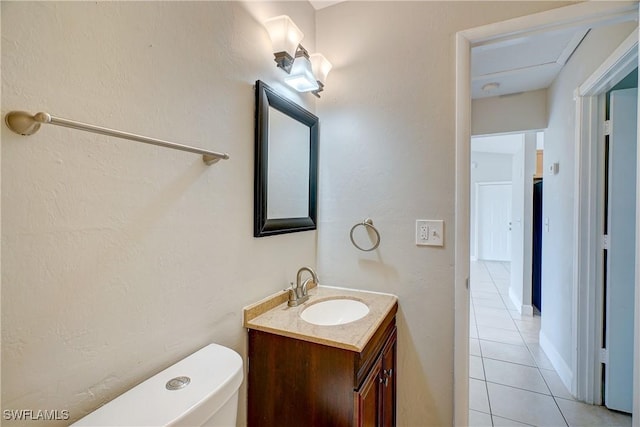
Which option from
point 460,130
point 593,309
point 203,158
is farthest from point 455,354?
point 203,158

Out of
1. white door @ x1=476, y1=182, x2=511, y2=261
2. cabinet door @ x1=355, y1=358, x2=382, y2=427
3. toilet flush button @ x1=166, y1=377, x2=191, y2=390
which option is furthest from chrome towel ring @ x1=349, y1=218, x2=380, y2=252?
white door @ x1=476, y1=182, x2=511, y2=261

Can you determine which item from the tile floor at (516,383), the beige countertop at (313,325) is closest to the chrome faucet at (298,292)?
the beige countertop at (313,325)

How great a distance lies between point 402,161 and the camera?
5.05ft

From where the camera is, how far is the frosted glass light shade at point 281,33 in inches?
51.1

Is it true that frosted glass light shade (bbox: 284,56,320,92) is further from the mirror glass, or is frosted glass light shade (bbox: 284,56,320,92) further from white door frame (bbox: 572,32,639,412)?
white door frame (bbox: 572,32,639,412)

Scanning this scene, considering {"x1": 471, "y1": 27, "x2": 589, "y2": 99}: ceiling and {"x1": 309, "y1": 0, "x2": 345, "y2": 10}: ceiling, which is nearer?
{"x1": 309, "y1": 0, "x2": 345, "y2": 10}: ceiling

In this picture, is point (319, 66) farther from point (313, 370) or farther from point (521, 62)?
point (521, 62)

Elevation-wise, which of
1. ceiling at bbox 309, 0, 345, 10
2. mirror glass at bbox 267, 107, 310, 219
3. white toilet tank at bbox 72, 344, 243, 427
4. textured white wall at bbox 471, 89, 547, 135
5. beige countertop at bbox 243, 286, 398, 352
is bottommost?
white toilet tank at bbox 72, 344, 243, 427

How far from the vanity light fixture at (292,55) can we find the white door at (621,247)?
76.0 inches

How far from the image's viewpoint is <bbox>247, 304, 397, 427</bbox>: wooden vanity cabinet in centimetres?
101

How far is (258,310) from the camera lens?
1.25 m

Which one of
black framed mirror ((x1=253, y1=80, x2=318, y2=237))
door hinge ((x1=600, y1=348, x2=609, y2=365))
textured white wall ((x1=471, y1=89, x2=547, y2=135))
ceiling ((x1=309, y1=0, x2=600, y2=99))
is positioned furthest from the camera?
textured white wall ((x1=471, y1=89, x2=547, y2=135))

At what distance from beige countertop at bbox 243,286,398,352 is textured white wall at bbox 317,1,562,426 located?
17cm

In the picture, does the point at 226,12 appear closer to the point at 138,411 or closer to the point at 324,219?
the point at 324,219
